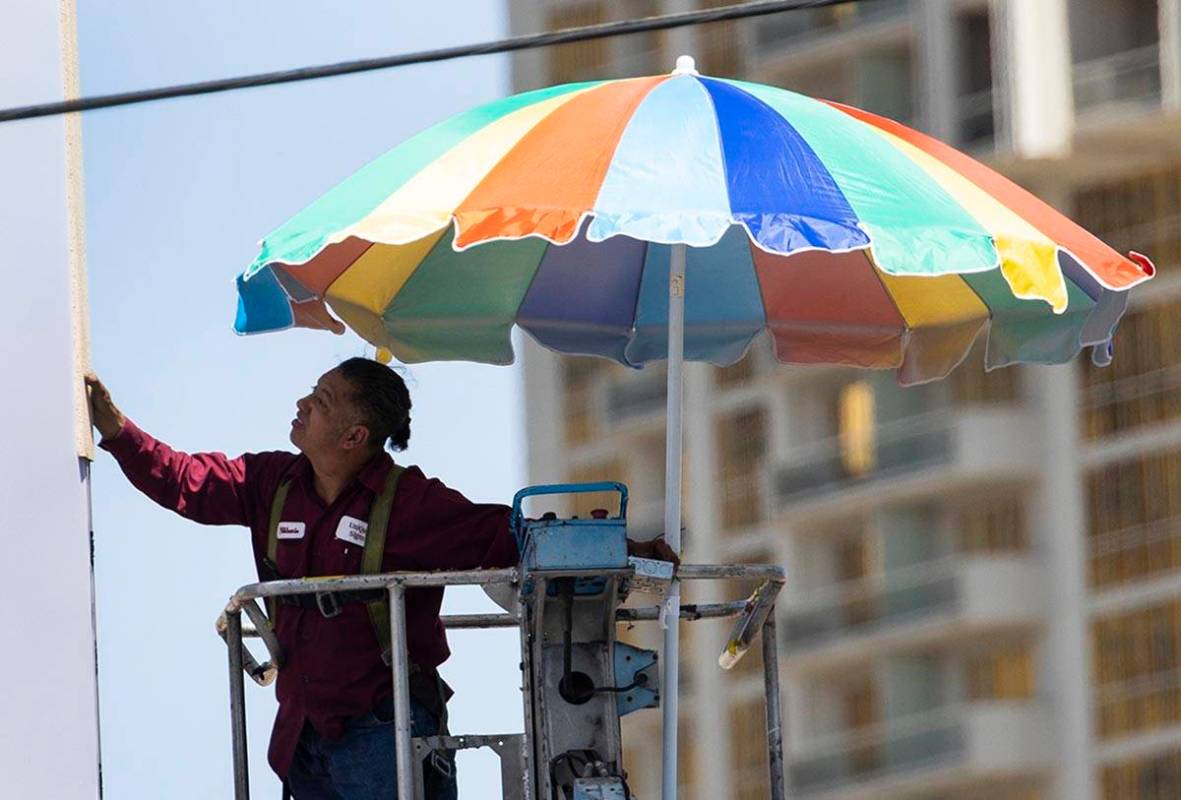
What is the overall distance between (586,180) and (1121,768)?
45.2 meters

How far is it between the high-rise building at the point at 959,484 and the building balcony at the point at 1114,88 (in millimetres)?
34

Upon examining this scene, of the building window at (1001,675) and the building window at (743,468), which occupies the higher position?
the building window at (743,468)

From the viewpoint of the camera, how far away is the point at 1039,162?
55.7 metres

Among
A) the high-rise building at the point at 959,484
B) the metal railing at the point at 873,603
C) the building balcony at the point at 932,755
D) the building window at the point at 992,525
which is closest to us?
the high-rise building at the point at 959,484

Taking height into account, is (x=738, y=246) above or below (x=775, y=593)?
above

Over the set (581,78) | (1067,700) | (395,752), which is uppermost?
(581,78)

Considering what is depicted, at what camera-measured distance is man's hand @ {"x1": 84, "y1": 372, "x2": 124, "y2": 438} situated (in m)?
10.9

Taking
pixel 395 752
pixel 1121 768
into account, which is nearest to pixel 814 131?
pixel 395 752

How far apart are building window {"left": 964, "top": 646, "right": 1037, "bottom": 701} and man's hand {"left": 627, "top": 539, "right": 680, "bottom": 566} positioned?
154 ft

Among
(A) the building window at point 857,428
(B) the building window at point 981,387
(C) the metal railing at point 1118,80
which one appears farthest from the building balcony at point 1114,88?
(A) the building window at point 857,428

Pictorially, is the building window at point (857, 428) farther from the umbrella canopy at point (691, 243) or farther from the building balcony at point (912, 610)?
the umbrella canopy at point (691, 243)

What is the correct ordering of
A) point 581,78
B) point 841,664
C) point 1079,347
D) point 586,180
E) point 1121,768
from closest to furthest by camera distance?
1. point 586,180
2. point 1079,347
3. point 1121,768
4. point 841,664
5. point 581,78

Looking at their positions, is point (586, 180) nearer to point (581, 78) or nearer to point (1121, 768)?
point (1121, 768)

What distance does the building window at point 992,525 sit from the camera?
5756 centimetres
